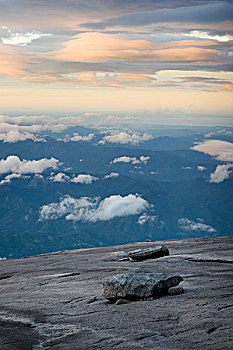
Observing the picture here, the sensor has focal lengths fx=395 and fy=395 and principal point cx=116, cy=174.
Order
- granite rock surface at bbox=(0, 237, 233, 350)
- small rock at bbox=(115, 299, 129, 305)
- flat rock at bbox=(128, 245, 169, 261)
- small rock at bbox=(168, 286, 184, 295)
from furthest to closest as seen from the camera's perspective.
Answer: flat rock at bbox=(128, 245, 169, 261) → small rock at bbox=(168, 286, 184, 295) → small rock at bbox=(115, 299, 129, 305) → granite rock surface at bbox=(0, 237, 233, 350)

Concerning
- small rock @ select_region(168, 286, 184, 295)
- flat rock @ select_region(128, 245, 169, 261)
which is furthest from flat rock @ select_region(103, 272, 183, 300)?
flat rock @ select_region(128, 245, 169, 261)

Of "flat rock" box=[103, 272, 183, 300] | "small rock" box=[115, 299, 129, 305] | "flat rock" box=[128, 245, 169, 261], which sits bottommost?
"flat rock" box=[128, 245, 169, 261]

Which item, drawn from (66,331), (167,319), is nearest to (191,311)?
(167,319)

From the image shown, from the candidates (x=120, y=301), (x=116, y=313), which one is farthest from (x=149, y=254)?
(x=116, y=313)

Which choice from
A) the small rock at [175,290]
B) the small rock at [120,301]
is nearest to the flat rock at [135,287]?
the small rock at [175,290]

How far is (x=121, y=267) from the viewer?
3100 centimetres

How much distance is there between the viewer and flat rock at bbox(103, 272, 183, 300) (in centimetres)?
2084

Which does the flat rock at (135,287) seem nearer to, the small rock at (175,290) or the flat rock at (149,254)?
the small rock at (175,290)

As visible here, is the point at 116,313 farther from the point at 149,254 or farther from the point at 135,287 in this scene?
the point at 149,254

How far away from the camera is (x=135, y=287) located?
823 inches

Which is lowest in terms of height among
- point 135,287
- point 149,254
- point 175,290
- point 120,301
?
point 149,254

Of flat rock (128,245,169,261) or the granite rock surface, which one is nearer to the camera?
the granite rock surface

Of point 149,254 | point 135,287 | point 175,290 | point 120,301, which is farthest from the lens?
point 149,254

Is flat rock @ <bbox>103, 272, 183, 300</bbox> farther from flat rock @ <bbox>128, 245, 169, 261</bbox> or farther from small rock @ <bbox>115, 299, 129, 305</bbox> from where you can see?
flat rock @ <bbox>128, 245, 169, 261</bbox>
